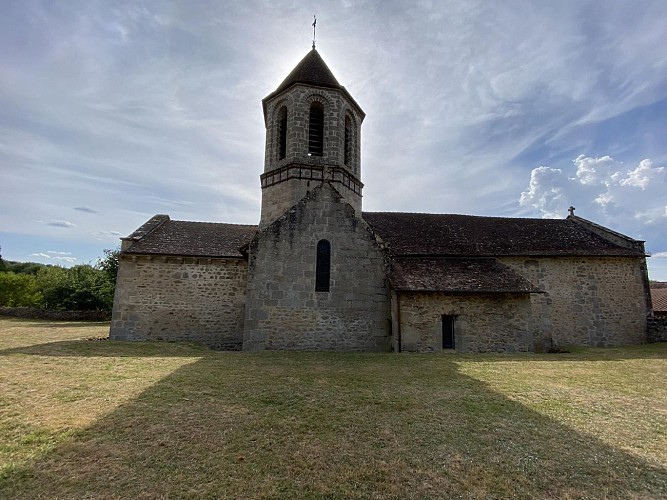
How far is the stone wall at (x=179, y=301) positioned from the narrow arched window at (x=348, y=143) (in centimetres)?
663

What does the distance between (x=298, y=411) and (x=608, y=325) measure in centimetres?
1647

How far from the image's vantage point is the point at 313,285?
11875 millimetres

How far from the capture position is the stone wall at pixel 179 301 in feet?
45.9

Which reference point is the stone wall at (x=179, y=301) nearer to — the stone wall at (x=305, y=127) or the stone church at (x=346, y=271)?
the stone church at (x=346, y=271)

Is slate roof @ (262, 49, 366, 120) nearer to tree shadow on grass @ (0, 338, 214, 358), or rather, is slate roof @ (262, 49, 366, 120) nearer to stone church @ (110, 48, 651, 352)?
stone church @ (110, 48, 651, 352)

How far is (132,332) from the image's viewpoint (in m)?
13.9

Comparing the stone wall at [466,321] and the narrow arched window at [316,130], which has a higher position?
the narrow arched window at [316,130]

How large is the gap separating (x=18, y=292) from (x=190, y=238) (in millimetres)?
29172

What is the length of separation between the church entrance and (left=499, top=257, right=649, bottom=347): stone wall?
5.46 metres

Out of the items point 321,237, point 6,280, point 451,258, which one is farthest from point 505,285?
point 6,280

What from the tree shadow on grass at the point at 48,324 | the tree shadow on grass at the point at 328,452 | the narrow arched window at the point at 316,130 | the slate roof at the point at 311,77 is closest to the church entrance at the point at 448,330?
the tree shadow on grass at the point at 328,452

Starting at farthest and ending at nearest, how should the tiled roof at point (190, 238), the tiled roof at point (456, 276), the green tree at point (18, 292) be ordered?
the green tree at point (18, 292)
the tiled roof at point (190, 238)
the tiled roof at point (456, 276)

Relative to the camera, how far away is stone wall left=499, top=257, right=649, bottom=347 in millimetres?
15469

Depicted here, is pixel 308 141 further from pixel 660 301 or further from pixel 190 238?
pixel 660 301
